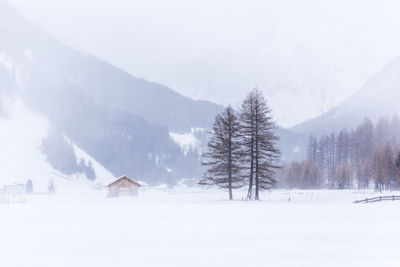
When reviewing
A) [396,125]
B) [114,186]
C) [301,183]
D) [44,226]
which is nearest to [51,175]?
[114,186]

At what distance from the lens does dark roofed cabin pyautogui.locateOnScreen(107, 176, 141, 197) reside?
320 feet

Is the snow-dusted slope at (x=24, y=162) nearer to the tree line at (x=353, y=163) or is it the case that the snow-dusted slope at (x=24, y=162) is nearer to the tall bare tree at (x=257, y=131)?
the tree line at (x=353, y=163)

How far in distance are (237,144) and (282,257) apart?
40.2 m

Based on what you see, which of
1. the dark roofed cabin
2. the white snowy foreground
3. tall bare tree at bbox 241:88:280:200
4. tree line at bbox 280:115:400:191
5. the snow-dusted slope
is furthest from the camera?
the snow-dusted slope

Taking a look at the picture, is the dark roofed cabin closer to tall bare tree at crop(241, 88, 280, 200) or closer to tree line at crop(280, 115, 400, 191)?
tree line at crop(280, 115, 400, 191)

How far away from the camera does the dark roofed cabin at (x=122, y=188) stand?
97688 millimetres

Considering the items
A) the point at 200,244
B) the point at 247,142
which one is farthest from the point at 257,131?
the point at 200,244

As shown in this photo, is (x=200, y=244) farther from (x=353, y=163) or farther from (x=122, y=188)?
(x=353, y=163)

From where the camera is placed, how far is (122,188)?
324ft

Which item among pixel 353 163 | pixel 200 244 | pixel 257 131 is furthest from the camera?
pixel 353 163

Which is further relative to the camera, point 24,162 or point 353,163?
point 24,162

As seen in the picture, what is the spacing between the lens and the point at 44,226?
79.9 ft

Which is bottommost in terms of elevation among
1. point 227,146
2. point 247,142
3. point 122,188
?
point 122,188

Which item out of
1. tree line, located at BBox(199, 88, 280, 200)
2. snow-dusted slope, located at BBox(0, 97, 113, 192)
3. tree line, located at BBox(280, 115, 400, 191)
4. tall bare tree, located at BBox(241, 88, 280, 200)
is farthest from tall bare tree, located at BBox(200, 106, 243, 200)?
snow-dusted slope, located at BBox(0, 97, 113, 192)
